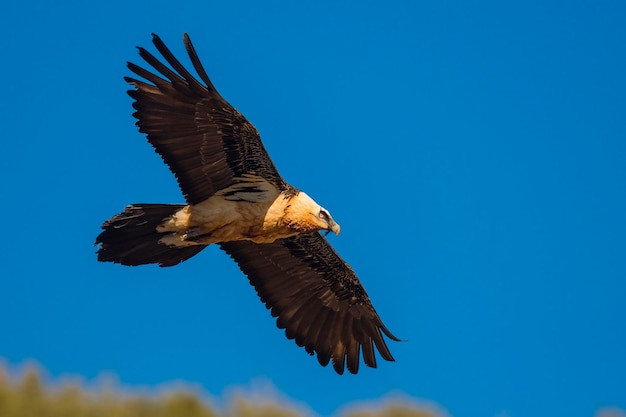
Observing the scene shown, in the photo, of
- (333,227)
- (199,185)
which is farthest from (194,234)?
(333,227)

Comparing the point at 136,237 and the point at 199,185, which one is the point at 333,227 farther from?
the point at 136,237

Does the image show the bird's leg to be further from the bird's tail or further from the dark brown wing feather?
the dark brown wing feather

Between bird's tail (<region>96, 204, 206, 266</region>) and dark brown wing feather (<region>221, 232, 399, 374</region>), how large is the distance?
1905mm

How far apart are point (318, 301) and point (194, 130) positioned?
3.45 metres

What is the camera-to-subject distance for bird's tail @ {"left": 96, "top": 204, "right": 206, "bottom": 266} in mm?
11820

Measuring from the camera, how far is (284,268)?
45.6ft

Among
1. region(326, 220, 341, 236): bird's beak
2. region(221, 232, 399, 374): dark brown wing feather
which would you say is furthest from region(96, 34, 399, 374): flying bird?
region(221, 232, 399, 374): dark brown wing feather

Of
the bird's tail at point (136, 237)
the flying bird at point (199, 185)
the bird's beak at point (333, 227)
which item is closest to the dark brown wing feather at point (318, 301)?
the flying bird at point (199, 185)

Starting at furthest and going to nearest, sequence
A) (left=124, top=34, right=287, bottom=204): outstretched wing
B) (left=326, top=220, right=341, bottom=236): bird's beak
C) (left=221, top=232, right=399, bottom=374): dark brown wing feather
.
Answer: (left=221, top=232, right=399, bottom=374): dark brown wing feather
(left=326, top=220, right=341, bottom=236): bird's beak
(left=124, top=34, right=287, bottom=204): outstretched wing

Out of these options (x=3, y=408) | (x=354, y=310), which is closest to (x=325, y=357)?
(x=354, y=310)

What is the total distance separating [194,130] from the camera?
11719 millimetres

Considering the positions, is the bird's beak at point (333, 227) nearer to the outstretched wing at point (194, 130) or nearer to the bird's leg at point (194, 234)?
the outstretched wing at point (194, 130)

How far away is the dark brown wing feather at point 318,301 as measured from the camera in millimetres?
13875

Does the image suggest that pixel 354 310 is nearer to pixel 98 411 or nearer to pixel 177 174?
pixel 177 174
